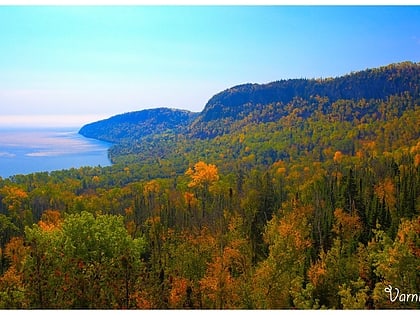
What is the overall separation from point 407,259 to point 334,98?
263 feet

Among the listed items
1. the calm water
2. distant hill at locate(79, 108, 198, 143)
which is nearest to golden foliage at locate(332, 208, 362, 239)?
the calm water

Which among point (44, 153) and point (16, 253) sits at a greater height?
point (44, 153)

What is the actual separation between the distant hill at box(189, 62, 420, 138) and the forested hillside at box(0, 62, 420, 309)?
609 inches

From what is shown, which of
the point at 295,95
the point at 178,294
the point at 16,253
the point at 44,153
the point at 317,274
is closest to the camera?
the point at 178,294

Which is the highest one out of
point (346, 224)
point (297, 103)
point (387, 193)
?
point (297, 103)

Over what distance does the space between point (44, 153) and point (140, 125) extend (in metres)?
49.0

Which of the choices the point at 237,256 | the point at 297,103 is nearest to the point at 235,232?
the point at 237,256

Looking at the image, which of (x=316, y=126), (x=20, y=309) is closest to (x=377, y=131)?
(x=316, y=126)

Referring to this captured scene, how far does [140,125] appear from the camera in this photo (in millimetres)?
118188

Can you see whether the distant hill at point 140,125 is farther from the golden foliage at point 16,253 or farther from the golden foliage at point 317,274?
the golden foliage at point 317,274

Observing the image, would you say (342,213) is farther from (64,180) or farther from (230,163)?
(64,180)

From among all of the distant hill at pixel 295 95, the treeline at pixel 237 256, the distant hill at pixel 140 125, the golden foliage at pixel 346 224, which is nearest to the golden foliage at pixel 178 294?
the treeline at pixel 237 256

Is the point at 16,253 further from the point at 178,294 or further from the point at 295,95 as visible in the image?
the point at 295,95

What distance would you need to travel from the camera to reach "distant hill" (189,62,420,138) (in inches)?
3115
